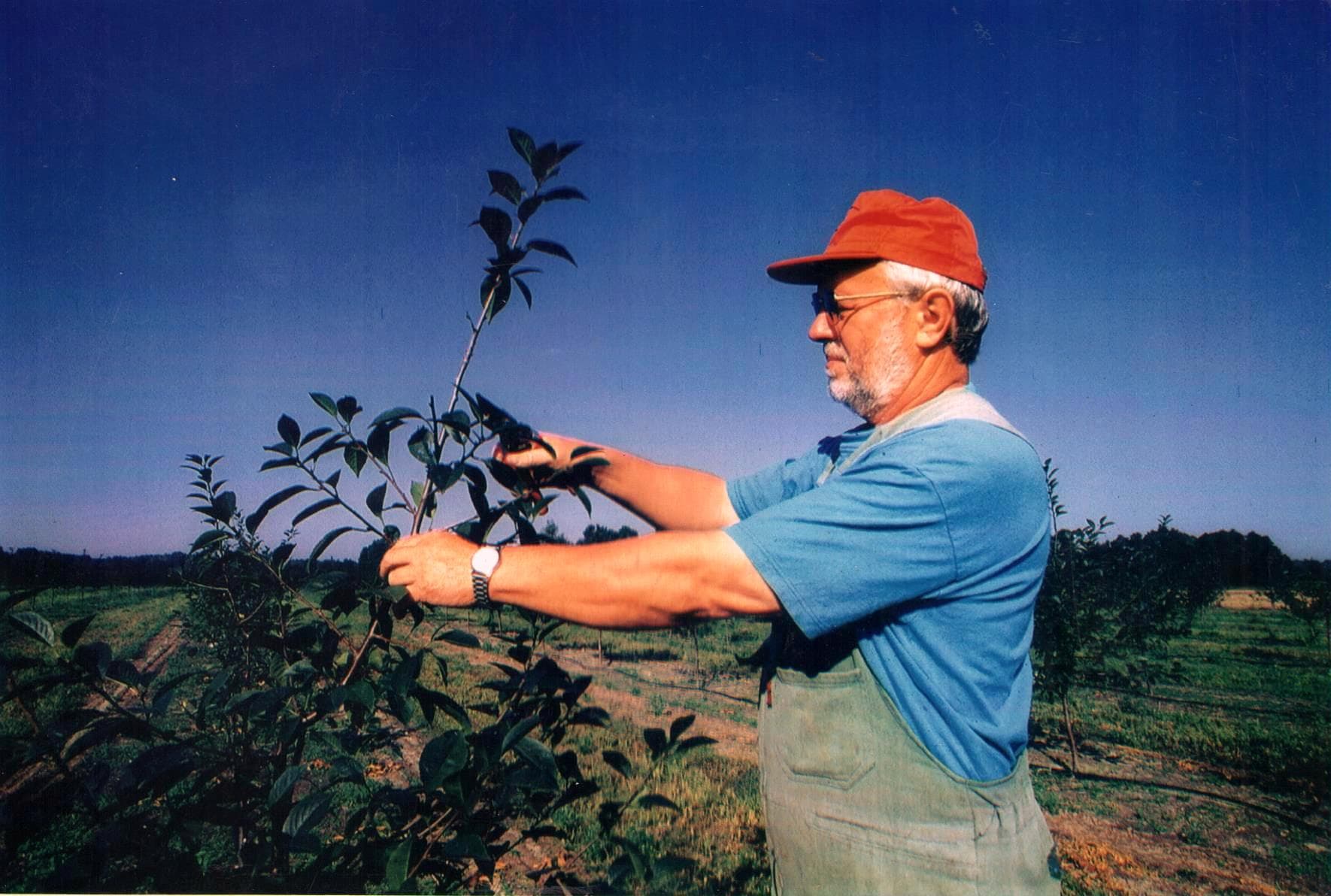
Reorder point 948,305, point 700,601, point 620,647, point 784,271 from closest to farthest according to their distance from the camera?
point 700,601
point 948,305
point 784,271
point 620,647

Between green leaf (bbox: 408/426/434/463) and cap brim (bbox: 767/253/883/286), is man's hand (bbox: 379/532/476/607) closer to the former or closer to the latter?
green leaf (bbox: 408/426/434/463)

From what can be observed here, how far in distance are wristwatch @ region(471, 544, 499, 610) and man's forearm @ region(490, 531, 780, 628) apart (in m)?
0.01

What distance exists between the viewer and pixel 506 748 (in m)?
1.63

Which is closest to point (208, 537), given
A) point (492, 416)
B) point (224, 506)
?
point (224, 506)

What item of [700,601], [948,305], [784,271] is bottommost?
[700,601]

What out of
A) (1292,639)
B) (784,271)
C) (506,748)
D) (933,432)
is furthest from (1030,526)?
(1292,639)

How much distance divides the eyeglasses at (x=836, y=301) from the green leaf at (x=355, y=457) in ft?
4.42

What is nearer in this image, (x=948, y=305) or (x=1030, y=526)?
(x=1030, y=526)

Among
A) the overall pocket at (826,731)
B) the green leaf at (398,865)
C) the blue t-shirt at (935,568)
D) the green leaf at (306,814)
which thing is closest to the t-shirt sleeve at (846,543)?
the blue t-shirt at (935,568)

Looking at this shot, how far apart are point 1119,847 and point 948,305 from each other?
7782mm

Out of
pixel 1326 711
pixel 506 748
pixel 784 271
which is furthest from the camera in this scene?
pixel 1326 711

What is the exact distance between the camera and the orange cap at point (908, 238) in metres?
1.93

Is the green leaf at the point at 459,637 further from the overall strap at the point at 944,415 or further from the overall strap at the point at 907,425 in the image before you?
the overall strap at the point at 944,415

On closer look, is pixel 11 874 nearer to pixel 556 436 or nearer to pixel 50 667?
pixel 50 667
